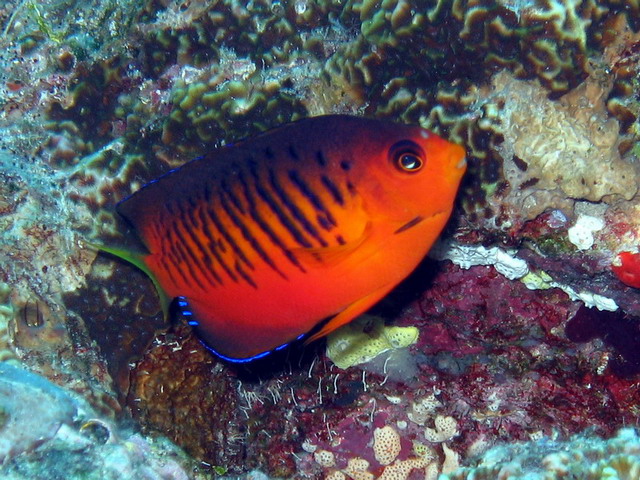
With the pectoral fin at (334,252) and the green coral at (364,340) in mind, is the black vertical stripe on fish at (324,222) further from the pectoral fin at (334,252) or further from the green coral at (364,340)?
the green coral at (364,340)

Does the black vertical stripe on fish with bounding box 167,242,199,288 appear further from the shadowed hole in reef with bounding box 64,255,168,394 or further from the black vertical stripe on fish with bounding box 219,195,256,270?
the shadowed hole in reef with bounding box 64,255,168,394

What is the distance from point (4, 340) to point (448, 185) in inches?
116

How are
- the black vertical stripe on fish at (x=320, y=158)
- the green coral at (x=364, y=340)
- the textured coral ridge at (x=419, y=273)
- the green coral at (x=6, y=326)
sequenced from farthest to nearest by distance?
the green coral at (x=364, y=340), the green coral at (x=6, y=326), the textured coral ridge at (x=419, y=273), the black vertical stripe on fish at (x=320, y=158)

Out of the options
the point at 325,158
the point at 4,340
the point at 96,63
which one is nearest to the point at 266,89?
the point at 96,63

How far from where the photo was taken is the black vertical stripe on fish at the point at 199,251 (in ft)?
7.34

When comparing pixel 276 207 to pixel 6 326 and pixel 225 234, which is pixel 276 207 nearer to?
pixel 225 234

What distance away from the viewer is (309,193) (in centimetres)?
206

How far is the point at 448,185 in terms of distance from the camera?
1.95 m

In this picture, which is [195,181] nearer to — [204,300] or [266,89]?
[204,300]

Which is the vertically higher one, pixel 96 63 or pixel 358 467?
pixel 96 63

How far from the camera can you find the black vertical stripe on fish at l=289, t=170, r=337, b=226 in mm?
2027

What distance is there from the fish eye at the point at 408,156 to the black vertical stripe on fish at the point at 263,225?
1.76 feet

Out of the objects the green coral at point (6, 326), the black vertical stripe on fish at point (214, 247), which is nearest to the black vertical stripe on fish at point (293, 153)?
the black vertical stripe on fish at point (214, 247)

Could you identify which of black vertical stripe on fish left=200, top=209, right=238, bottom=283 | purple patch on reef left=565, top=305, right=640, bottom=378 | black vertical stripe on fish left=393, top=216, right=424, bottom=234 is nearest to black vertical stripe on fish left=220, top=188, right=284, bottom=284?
black vertical stripe on fish left=200, top=209, right=238, bottom=283
